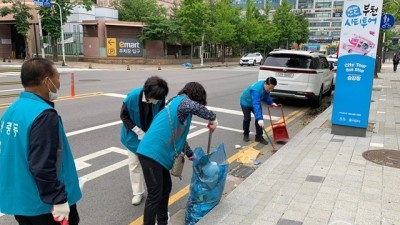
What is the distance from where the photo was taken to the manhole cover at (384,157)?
231 inches

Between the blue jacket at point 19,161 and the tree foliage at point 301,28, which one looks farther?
the tree foliage at point 301,28

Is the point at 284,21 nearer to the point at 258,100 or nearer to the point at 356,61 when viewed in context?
→ the point at 356,61

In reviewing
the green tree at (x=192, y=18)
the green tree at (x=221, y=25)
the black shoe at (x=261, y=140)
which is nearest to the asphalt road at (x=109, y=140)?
the black shoe at (x=261, y=140)

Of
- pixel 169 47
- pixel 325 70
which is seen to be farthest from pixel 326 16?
pixel 325 70

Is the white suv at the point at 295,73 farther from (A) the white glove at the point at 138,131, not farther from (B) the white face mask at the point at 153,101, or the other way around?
(B) the white face mask at the point at 153,101

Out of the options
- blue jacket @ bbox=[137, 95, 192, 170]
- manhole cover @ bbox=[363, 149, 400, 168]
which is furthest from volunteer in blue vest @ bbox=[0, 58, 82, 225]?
manhole cover @ bbox=[363, 149, 400, 168]

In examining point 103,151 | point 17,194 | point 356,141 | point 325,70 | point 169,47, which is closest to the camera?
point 17,194

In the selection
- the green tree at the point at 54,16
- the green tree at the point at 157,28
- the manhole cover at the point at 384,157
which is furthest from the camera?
the green tree at the point at 157,28

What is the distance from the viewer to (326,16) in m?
124

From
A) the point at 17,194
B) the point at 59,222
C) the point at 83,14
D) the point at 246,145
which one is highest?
the point at 83,14

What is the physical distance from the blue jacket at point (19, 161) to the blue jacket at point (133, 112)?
173cm

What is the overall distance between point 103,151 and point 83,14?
36.9m

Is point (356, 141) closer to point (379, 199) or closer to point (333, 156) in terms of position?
point (333, 156)

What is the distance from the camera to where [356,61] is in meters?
7.37
